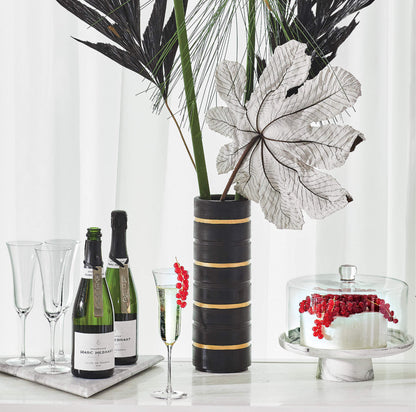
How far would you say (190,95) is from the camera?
146 centimetres

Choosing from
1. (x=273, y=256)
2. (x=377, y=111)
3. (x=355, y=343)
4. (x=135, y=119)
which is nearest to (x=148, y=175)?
(x=135, y=119)

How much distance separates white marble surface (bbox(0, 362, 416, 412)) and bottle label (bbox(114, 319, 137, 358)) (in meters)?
0.05

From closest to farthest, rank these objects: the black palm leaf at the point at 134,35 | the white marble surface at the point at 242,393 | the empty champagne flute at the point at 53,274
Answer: the white marble surface at the point at 242,393 → the empty champagne flute at the point at 53,274 → the black palm leaf at the point at 134,35

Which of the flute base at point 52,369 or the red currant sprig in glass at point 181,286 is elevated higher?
the red currant sprig in glass at point 181,286

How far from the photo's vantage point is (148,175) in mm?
1849

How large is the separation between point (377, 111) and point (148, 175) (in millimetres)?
548

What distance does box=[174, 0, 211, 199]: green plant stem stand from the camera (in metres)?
1.45

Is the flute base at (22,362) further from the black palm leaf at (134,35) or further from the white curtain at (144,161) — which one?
the black palm leaf at (134,35)

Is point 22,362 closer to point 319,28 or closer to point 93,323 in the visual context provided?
point 93,323

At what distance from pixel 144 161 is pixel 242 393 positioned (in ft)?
2.23

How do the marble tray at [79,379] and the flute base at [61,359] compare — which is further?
the flute base at [61,359]

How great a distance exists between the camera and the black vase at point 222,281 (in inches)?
56.8

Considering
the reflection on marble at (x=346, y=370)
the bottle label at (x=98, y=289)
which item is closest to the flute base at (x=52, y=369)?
the bottle label at (x=98, y=289)

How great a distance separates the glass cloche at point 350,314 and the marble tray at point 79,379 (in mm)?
304
